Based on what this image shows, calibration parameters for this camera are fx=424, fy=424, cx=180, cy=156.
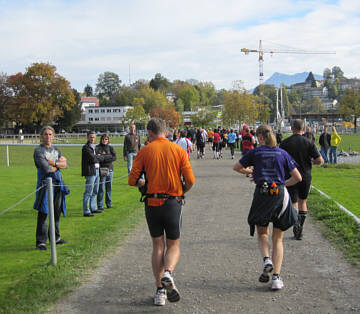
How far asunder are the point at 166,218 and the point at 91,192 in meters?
5.56

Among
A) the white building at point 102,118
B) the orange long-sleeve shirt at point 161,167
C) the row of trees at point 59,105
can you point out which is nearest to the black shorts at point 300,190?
the orange long-sleeve shirt at point 161,167

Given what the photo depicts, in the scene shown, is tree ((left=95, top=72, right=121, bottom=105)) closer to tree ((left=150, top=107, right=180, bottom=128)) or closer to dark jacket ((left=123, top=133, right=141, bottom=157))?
tree ((left=150, top=107, right=180, bottom=128))

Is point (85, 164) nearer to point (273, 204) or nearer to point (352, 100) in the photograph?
point (273, 204)

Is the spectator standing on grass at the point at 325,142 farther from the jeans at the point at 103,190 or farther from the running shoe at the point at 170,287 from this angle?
the running shoe at the point at 170,287

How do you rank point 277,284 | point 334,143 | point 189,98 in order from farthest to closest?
1. point 189,98
2. point 334,143
3. point 277,284

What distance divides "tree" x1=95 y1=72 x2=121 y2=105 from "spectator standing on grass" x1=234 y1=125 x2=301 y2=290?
16569cm

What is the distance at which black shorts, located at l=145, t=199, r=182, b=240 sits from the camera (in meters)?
4.56

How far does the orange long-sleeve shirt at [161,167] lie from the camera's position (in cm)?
456

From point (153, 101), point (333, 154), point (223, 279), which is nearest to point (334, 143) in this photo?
point (333, 154)

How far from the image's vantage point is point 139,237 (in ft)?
24.7

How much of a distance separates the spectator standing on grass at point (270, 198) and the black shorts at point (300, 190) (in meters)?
1.97

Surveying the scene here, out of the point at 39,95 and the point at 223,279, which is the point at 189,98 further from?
the point at 223,279

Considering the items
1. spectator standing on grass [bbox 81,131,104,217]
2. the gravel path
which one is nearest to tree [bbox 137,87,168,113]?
spectator standing on grass [bbox 81,131,104,217]

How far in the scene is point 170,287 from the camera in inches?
176
